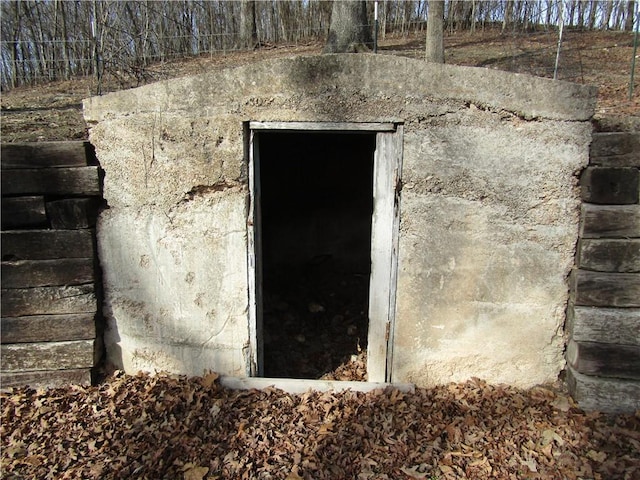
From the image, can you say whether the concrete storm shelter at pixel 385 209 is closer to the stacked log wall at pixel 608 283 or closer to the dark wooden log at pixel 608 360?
the stacked log wall at pixel 608 283

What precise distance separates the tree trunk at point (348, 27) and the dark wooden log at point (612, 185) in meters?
5.96

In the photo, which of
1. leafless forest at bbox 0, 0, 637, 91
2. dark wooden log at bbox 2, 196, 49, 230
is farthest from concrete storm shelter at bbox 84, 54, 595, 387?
leafless forest at bbox 0, 0, 637, 91

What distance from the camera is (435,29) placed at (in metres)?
7.99

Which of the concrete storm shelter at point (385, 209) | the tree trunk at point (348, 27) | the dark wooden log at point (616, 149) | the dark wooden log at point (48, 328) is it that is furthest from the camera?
the tree trunk at point (348, 27)

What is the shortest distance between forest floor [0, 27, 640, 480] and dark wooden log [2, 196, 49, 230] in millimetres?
1315

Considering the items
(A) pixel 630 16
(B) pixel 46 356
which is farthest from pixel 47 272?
(A) pixel 630 16

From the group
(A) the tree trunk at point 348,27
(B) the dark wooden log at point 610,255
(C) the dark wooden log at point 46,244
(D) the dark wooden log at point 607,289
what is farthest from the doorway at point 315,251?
(A) the tree trunk at point 348,27

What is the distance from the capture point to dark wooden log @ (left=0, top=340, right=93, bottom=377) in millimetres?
3529

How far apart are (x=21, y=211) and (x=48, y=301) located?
712mm

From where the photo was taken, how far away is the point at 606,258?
10.3 feet

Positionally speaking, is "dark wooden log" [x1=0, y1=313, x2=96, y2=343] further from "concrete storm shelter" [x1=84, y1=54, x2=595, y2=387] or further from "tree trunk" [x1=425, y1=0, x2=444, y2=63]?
"tree trunk" [x1=425, y1=0, x2=444, y2=63]

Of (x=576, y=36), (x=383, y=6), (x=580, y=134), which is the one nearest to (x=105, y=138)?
→ (x=580, y=134)

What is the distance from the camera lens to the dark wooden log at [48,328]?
350 cm

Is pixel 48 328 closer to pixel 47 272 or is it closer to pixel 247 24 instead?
pixel 47 272
